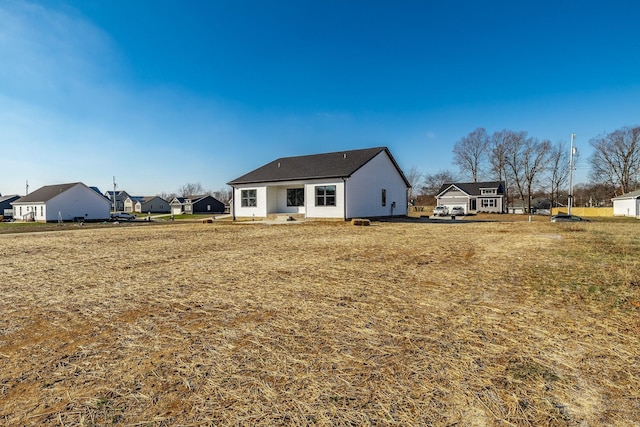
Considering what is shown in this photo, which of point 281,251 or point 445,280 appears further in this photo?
point 281,251

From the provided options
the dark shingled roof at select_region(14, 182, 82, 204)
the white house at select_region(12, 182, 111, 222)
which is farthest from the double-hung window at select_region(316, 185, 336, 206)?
the dark shingled roof at select_region(14, 182, 82, 204)

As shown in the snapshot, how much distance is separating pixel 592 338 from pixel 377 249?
6217 mm

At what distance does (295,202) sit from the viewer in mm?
25297

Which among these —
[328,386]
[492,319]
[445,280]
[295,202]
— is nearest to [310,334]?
[328,386]

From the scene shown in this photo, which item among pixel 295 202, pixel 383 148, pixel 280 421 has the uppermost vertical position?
pixel 383 148

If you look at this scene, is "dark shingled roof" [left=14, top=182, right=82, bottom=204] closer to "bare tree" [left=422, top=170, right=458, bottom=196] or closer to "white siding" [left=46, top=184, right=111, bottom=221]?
"white siding" [left=46, top=184, right=111, bottom=221]

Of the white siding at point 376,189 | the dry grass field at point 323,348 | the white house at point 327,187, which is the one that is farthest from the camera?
the white siding at point 376,189

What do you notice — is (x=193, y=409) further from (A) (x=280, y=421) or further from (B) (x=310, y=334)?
(B) (x=310, y=334)

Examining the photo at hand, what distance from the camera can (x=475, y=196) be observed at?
53.5m

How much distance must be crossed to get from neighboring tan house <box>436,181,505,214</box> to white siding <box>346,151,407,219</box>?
1127 inches

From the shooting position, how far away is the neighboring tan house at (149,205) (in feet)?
271

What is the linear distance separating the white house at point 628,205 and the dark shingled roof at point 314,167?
33173 millimetres

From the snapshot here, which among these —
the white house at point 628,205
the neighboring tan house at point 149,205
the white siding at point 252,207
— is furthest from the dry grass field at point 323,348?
the neighboring tan house at point 149,205

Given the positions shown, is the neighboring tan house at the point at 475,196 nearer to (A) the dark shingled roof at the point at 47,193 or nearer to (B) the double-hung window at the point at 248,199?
(B) the double-hung window at the point at 248,199
